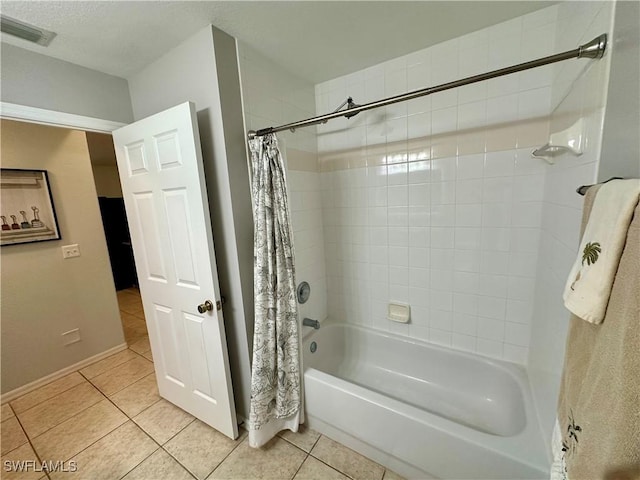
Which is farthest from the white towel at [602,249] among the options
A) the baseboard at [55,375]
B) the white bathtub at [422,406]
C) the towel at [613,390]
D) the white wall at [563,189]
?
the baseboard at [55,375]

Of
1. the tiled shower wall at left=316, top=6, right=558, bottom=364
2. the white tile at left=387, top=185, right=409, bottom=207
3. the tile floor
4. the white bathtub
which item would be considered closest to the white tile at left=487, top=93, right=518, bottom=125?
the tiled shower wall at left=316, top=6, right=558, bottom=364

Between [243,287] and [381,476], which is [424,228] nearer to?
[243,287]

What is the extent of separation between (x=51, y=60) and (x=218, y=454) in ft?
7.95

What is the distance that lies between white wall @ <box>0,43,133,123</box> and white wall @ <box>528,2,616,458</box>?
241cm

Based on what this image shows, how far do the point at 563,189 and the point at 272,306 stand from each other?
1.52 metres

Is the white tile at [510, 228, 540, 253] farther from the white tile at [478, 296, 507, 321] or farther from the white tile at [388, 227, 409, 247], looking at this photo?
the white tile at [388, 227, 409, 247]

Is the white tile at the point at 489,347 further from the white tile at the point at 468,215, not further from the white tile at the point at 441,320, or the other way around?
the white tile at the point at 468,215

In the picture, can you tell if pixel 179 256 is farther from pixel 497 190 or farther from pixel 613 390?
pixel 497 190

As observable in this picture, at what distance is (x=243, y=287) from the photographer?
4.85 ft

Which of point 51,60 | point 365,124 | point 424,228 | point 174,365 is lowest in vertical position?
point 174,365

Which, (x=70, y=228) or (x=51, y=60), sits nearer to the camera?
(x=51, y=60)

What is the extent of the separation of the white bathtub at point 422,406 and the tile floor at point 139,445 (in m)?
0.17

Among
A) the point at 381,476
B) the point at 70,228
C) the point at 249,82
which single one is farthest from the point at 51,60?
the point at 381,476

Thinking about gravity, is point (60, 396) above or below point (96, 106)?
below
